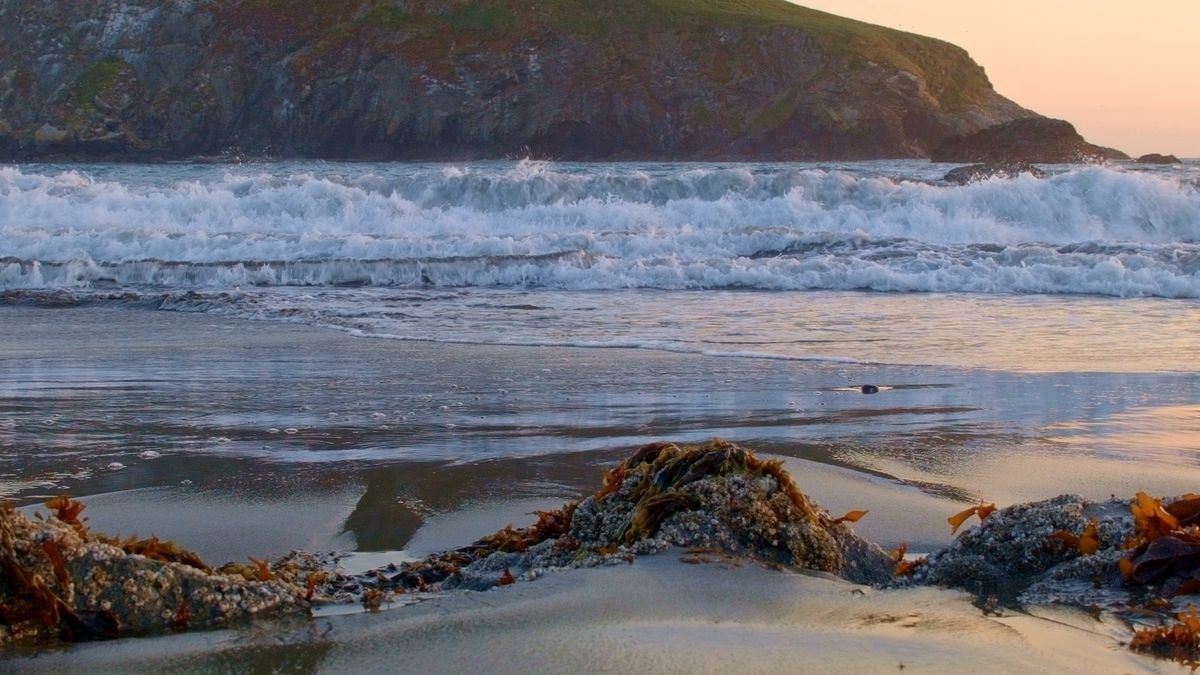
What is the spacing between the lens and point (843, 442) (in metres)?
5.32

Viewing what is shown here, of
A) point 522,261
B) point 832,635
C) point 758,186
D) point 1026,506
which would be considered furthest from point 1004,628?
point 758,186

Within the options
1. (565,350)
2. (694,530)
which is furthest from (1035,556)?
(565,350)

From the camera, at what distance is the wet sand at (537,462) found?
2.45m

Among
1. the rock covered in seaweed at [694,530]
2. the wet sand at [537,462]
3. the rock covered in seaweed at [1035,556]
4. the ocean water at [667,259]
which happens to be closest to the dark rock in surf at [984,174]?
the ocean water at [667,259]

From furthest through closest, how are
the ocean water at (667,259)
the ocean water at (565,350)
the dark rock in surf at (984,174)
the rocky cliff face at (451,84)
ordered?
1. the rocky cliff face at (451,84)
2. the dark rock in surf at (984,174)
3. the ocean water at (667,259)
4. the ocean water at (565,350)

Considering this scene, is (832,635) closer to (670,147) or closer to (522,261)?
(522,261)

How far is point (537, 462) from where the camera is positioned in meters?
4.94

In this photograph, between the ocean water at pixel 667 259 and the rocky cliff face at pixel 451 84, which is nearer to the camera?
the ocean water at pixel 667 259

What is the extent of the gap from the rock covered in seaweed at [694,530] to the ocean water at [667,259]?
15.5ft

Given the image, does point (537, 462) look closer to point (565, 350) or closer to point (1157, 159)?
point (565, 350)

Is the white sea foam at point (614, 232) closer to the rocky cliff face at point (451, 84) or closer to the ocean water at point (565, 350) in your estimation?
the ocean water at point (565, 350)

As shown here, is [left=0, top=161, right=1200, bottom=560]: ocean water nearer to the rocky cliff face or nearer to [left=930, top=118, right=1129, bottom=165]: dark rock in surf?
[left=930, top=118, right=1129, bottom=165]: dark rock in surf

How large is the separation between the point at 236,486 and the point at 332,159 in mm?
59433

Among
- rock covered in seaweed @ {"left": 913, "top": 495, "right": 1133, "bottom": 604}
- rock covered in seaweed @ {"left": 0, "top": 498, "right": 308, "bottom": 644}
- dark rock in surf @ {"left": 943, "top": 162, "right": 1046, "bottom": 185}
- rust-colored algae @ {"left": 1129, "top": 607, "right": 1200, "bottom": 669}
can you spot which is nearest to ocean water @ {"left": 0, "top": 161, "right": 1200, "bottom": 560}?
rock covered in seaweed @ {"left": 913, "top": 495, "right": 1133, "bottom": 604}
